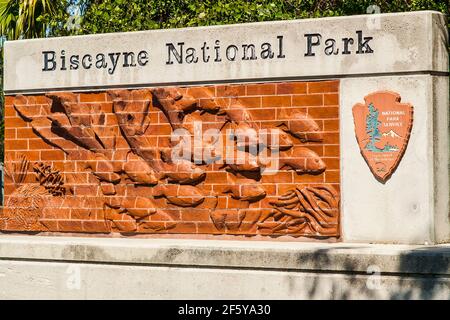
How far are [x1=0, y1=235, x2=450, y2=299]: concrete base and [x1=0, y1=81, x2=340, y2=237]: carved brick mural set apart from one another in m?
0.25

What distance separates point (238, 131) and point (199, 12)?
501cm

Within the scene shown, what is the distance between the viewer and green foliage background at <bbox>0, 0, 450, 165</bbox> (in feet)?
51.2

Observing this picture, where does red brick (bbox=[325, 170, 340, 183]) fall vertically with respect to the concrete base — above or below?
above

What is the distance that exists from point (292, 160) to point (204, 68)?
1378 millimetres

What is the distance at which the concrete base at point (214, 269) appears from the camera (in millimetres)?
10328

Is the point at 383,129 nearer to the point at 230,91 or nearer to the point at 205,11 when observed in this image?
the point at 230,91

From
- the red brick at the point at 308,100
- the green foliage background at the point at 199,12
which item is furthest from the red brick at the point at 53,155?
the green foliage background at the point at 199,12

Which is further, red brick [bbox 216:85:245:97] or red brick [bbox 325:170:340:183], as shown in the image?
red brick [bbox 216:85:245:97]

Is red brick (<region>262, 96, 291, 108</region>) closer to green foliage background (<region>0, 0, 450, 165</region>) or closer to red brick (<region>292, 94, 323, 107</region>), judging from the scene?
red brick (<region>292, 94, 323, 107</region>)

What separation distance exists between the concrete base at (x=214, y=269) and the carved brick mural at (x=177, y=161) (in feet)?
0.83

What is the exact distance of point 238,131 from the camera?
37.8 ft

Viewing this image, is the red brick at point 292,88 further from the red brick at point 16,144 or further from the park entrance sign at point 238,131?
the red brick at point 16,144

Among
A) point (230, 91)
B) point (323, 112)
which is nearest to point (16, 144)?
point (230, 91)

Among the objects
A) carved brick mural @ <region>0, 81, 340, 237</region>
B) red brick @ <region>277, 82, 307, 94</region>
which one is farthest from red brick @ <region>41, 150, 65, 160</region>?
red brick @ <region>277, 82, 307, 94</region>
